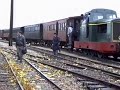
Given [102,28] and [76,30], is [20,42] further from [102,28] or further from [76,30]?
[76,30]

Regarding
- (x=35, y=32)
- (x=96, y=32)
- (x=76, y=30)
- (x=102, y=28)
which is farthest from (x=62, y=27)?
(x=35, y=32)

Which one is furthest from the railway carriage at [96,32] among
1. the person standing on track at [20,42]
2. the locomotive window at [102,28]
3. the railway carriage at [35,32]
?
the railway carriage at [35,32]

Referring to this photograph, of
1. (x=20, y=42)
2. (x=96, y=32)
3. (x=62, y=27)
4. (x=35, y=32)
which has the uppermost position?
(x=62, y=27)

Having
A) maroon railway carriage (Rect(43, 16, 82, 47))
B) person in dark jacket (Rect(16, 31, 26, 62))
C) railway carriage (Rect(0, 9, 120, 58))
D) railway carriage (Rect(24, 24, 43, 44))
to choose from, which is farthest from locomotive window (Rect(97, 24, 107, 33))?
railway carriage (Rect(24, 24, 43, 44))

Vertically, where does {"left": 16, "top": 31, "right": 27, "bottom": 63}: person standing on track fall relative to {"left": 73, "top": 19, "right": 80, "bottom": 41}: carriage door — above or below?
below

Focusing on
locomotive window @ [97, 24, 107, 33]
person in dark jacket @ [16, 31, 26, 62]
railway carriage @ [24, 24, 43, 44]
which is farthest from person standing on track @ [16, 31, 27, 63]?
railway carriage @ [24, 24, 43, 44]

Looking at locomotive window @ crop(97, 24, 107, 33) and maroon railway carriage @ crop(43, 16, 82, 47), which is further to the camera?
maroon railway carriage @ crop(43, 16, 82, 47)

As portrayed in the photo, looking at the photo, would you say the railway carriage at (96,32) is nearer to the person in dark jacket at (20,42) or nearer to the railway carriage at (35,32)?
the person in dark jacket at (20,42)

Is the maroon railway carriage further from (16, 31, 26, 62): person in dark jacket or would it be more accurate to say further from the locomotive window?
(16, 31, 26, 62): person in dark jacket

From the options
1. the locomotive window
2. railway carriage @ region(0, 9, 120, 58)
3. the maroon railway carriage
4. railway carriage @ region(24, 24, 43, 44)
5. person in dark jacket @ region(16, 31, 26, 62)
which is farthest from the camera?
railway carriage @ region(24, 24, 43, 44)

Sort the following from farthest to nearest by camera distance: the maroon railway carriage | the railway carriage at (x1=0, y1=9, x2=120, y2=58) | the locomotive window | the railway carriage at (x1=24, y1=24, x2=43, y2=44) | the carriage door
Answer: the railway carriage at (x1=24, y1=24, x2=43, y2=44) → the maroon railway carriage → the carriage door → the locomotive window → the railway carriage at (x1=0, y1=9, x2=120, y2=58)

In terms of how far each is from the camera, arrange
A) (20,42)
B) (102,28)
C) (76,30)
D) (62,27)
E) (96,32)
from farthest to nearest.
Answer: (62,27) → (76,30) → (96,32) → (102,28) → (20,42)

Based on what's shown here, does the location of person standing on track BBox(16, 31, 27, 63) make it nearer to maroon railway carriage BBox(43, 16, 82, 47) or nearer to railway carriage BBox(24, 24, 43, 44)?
maroon railway carriage BBox(43, 16, 82, 47)

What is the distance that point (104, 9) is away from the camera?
26.5m
